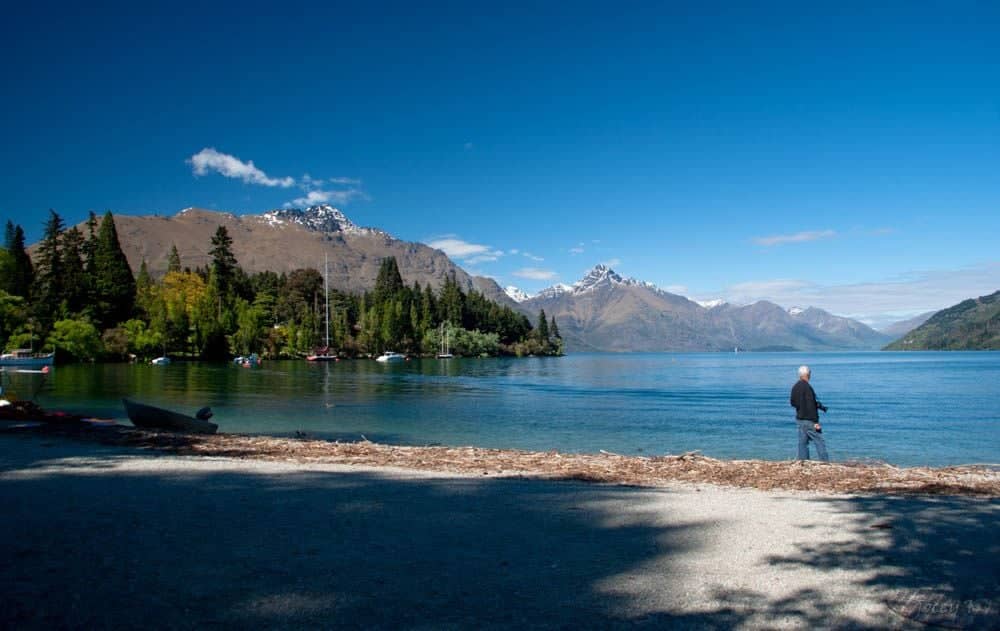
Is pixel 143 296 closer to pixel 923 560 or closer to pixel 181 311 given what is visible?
pixel 181 311

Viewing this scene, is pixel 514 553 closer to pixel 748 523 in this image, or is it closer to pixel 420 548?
pixel 420 548

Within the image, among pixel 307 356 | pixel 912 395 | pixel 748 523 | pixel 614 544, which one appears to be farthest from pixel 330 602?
pixel 307 356

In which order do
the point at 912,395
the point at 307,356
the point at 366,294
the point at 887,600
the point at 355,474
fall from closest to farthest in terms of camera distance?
the point at 887,600 < the point at 355,474 < the point at 912,395 < the point at 307,356 < the point at 366,294

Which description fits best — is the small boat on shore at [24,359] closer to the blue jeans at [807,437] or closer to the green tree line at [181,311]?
the green tree line at [181,311]

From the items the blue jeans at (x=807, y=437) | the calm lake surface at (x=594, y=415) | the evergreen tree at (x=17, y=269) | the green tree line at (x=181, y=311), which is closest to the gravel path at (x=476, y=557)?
the blue jeans at (x=807, y=437)

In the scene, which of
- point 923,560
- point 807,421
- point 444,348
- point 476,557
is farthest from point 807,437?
point 444,348

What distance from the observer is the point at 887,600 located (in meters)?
5.84

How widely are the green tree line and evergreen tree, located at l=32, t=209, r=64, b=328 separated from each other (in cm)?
19

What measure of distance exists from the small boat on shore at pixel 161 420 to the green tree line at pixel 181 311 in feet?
298

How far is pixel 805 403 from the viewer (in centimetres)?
1773

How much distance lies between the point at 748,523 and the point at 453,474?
679cm

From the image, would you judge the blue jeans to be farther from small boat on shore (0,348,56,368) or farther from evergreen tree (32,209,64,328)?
evergreen tree (32,209,64,328)

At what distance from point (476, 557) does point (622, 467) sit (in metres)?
8.95

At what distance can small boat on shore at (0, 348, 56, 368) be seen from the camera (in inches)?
3451
